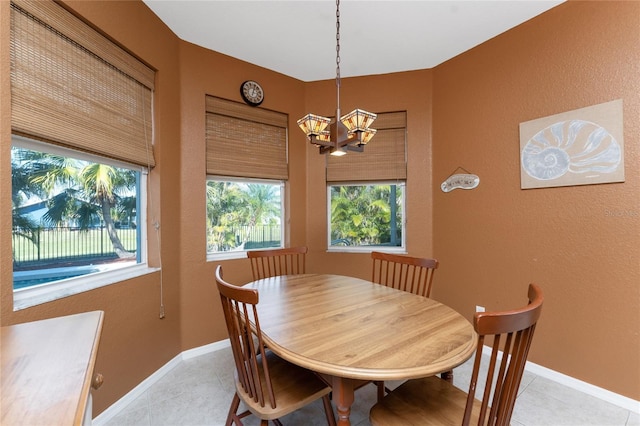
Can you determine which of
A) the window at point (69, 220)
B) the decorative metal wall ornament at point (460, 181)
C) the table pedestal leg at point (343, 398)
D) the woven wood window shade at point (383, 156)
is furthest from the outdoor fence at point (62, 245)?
the decorative metal wall ornament at point (460, 181)

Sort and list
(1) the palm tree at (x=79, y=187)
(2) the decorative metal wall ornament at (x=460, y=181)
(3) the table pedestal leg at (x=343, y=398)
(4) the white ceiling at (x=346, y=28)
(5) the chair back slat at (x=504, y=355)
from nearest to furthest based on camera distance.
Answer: (5) the chair back slat at (x=504, y=355)
(3) the table pedestal leg at (x=343, y=398)
(1) the palm tree at (x=79, y=187)
(4) the white ceiling at (x=346, y=28)
(2) the decorative metal wall ornament at (x=460, y=181)

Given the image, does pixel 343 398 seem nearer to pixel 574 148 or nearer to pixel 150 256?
pixel 150 256

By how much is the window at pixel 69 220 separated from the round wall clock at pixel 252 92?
120 centimetres

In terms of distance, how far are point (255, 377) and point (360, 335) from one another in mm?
482

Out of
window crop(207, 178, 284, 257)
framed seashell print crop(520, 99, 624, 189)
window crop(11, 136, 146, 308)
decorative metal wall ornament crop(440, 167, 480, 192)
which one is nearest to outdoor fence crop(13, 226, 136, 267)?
window crop(11, 136, 146, 308)

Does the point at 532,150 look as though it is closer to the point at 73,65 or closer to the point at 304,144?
the point at 304,144

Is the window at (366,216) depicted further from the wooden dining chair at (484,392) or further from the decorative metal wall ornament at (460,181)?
the wooden dining chair at (484,392)

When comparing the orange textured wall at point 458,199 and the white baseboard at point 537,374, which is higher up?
the orange textured wall at point 458,199

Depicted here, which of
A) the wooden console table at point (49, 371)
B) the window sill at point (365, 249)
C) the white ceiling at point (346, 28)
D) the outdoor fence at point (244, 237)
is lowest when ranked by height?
the window sill at point (365, 249)

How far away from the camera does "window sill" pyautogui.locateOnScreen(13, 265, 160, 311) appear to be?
1268mm

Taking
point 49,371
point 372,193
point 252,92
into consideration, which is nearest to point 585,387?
point 372,193

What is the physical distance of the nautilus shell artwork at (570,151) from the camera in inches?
68.9

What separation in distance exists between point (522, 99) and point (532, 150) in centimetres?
A: 44

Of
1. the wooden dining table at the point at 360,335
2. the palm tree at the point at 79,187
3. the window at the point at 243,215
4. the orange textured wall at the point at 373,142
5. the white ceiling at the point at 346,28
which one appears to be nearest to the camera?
the wooden dining table at the point at 360,335
